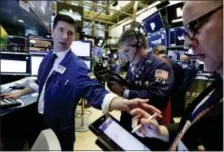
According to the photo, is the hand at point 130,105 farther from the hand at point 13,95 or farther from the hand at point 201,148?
the hand at point 13,95

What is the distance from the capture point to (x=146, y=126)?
1.06 m

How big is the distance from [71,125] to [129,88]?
55 cm

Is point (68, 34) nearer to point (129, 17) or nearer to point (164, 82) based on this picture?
point (164, 82)

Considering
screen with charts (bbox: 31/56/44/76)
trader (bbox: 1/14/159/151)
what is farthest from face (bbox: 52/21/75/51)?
screen with charts (bbox: 31/56/44/76)

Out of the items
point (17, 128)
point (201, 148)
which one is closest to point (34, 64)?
point (17, 128)

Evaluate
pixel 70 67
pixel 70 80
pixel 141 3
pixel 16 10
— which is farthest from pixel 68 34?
pixel 141 3

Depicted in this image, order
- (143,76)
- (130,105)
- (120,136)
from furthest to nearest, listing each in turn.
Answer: (143,76)
(130,105)
(120,136)

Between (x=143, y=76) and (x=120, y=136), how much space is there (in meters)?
0.84

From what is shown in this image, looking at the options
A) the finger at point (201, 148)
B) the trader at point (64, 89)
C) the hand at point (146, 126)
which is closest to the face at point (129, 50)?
the trader at point (64, 89)

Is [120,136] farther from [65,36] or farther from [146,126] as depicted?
[65,36]

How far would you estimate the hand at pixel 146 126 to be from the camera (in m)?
1.03

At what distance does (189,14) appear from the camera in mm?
797

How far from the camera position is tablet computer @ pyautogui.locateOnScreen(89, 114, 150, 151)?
943mm

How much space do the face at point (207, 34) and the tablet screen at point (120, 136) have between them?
1.47 ft
